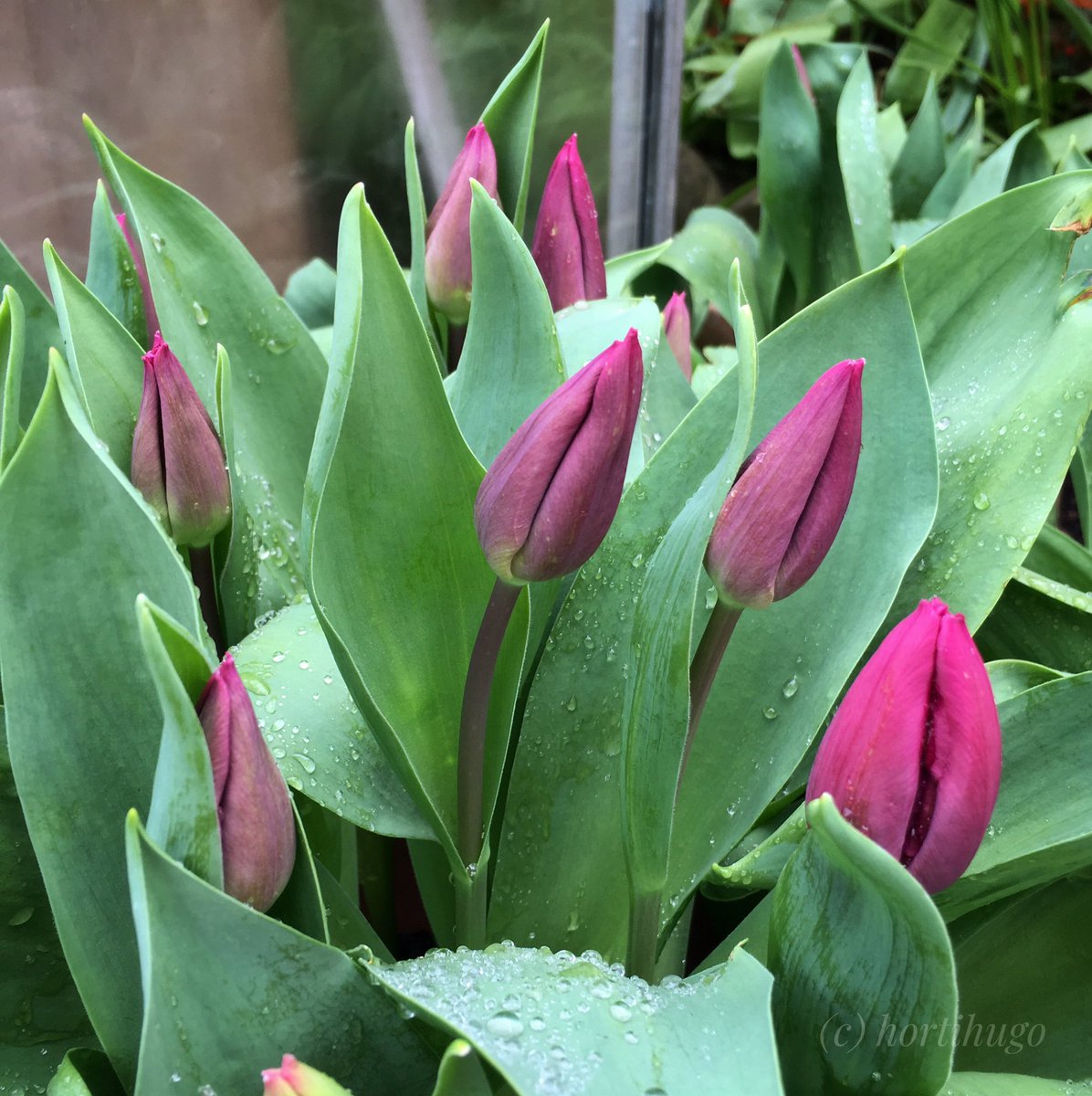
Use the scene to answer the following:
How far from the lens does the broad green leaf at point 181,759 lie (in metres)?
0.22

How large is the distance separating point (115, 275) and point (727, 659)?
28cm

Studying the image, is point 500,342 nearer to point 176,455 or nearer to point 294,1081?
point 176,455

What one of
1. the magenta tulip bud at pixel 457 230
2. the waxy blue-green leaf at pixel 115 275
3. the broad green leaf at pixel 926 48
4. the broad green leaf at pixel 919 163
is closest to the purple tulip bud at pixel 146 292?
the waxy blue-green leaf at pixel 115 275

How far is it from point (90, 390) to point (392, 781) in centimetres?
16

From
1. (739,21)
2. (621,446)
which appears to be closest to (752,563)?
(621,446)

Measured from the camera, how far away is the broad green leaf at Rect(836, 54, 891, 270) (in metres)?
0.72

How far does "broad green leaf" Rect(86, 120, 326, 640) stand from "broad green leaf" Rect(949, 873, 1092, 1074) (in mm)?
281

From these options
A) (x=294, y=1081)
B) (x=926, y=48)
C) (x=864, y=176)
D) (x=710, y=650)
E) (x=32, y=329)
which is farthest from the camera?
(x=926, y=48)

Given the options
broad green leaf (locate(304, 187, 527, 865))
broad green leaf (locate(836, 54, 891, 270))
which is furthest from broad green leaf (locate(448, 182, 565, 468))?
broad green leaf (locate(836, 54, 891, 270))

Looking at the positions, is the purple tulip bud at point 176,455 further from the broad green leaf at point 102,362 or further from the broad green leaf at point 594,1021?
the broad green leaf at point 594,1021

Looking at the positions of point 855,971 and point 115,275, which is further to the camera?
point 115,275

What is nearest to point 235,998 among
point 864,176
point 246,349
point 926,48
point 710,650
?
point 710,650

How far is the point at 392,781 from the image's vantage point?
13.9 inches

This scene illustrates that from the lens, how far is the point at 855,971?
27cm
